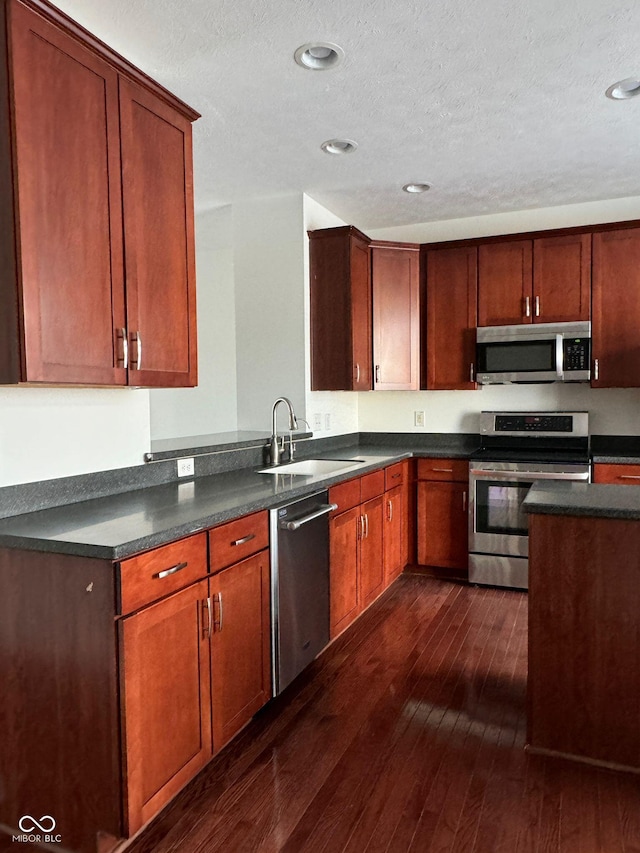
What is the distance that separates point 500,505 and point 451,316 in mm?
1350

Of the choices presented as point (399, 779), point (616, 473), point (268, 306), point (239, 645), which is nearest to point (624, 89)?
point (616, 473)

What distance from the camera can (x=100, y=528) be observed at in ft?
5.78

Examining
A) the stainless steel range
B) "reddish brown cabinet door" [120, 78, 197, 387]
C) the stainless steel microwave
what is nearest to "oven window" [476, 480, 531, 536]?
the stainless steel range

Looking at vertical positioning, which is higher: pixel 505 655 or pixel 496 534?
pixel 496 534

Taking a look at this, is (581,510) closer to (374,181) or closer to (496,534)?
(496,534)

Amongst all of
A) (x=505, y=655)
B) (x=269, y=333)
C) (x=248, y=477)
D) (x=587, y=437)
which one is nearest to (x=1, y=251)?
(x=248, y=477)

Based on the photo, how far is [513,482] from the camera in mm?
3820

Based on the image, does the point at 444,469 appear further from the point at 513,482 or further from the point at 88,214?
the point at 88,214

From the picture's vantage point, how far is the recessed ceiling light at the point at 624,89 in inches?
95.7

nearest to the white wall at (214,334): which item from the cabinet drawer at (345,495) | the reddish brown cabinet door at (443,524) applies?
the cabinet drawer at (345,495)

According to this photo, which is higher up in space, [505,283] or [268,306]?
[505,283]

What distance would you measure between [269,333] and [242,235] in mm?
683

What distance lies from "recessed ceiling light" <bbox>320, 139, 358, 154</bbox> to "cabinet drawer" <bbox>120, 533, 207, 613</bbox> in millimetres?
2105

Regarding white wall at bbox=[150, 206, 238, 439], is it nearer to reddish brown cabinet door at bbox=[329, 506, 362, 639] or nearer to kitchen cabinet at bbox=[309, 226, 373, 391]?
kitchen cabinet at bbox=[309, 226, 373, 391]
